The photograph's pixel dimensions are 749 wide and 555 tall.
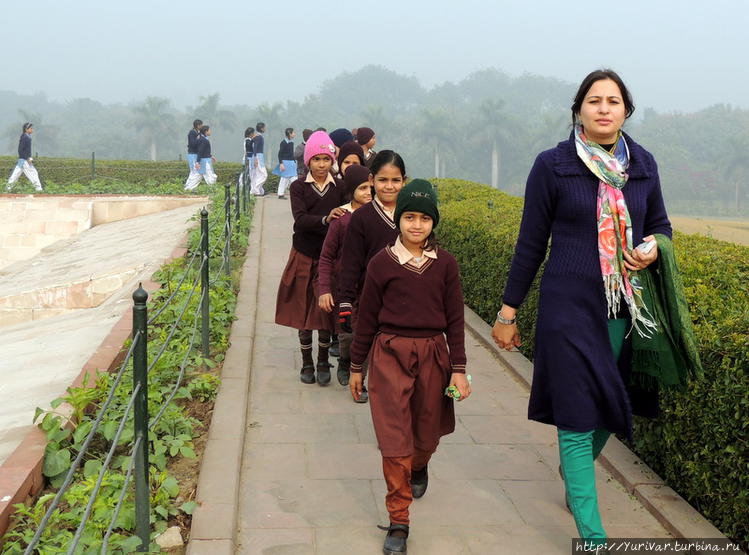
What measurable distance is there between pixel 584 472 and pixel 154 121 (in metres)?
92.7

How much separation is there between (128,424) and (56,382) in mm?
1648

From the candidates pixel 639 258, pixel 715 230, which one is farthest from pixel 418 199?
pixel 715 230

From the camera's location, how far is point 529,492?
14.2ft

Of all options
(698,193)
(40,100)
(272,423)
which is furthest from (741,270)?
(40,100)

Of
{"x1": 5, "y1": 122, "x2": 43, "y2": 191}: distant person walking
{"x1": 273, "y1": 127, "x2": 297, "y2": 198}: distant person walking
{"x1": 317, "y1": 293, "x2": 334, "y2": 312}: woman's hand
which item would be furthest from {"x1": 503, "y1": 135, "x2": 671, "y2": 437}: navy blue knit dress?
{"x1": 5, "y1": 122, "x2": 43, "y2": 191}: distant person walking

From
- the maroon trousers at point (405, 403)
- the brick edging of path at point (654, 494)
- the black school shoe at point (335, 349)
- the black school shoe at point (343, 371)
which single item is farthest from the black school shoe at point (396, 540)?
the black school shoe at point (335, 349)

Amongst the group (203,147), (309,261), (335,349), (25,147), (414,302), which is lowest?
(335,349)

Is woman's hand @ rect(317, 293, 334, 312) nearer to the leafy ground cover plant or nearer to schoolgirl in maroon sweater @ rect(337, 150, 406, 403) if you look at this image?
schoolgirl in maroon sweater @ rect(337, 150, 406, 403)

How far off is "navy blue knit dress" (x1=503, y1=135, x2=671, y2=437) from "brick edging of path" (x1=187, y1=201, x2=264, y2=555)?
1444mm

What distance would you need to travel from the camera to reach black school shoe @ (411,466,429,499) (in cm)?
418

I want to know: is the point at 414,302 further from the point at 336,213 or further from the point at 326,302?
the point at 336,213

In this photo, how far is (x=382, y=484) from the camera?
14.5 feet

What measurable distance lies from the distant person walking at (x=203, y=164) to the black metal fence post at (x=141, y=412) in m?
16.5

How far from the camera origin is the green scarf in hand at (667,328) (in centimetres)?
353
